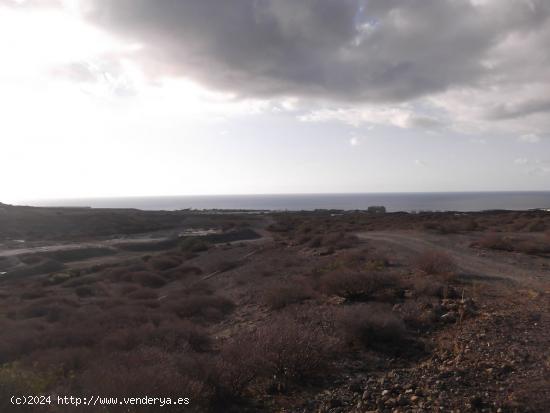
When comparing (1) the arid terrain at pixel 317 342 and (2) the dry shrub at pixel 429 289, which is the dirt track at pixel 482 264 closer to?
(1) the arid terrain at pixel 317 342

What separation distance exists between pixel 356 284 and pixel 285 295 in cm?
214

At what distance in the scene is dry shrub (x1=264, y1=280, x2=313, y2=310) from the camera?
1270 centimetres

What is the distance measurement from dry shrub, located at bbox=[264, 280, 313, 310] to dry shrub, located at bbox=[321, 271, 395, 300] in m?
0.69

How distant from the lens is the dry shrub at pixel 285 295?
41.7ft

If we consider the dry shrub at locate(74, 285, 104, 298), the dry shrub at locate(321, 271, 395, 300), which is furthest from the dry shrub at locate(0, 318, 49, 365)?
the dry shrub at locate(74, 285, 104, 298)

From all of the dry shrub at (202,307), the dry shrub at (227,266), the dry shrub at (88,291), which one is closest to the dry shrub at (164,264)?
the dry shrub at (227,266)

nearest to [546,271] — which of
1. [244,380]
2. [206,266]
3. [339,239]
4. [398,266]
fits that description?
A: [398,266]

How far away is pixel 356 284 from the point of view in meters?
12.5

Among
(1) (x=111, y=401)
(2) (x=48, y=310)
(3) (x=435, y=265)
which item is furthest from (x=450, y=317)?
(2) (x=48, y=310)

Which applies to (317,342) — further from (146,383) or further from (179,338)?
(179,338)

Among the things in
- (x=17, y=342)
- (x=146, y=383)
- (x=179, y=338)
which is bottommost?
(x=17, y=342)

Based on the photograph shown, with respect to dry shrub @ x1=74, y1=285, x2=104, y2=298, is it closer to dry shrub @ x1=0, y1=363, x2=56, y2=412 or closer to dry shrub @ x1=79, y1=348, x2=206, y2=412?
dry shrub @ x1=0, y1=363, x2=56, y2=412

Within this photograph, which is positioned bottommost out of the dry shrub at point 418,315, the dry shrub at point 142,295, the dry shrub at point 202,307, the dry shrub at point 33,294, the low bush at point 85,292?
the dry shrub at point 33,294

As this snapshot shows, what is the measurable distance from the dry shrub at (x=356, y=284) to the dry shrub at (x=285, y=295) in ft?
2.28
